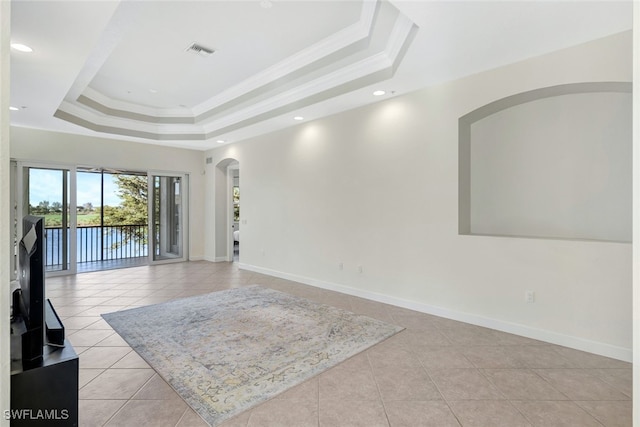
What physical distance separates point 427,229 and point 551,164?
1.53m

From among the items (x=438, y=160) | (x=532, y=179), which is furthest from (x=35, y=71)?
(x=532, y=179)

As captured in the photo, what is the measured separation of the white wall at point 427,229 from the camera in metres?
2.87

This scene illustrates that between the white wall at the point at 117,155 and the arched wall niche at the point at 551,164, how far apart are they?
21.5ft

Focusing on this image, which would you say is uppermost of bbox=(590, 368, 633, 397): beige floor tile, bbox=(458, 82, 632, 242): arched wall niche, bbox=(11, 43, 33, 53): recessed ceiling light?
bbox=(11, 43, 33, 53): recessed ceiling light

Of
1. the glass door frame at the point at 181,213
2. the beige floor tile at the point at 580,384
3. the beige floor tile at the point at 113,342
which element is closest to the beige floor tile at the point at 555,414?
the beige floor tile at the point at 580,384

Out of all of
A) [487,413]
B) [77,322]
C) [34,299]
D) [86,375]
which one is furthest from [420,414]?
[77,322]

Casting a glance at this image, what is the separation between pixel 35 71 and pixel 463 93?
15.8 feet

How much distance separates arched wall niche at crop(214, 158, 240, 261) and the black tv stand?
20.8ft

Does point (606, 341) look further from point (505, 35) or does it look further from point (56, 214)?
point (56, 214)

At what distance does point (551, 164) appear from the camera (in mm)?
3475

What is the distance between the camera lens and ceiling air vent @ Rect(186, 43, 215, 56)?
12.5 ft

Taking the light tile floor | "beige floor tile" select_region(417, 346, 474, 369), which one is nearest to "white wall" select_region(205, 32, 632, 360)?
the light tile floor

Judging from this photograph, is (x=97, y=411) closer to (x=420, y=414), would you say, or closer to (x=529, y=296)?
(x=420, y=414)

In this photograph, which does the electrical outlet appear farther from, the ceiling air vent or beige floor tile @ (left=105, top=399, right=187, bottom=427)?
the ceiling air vent
